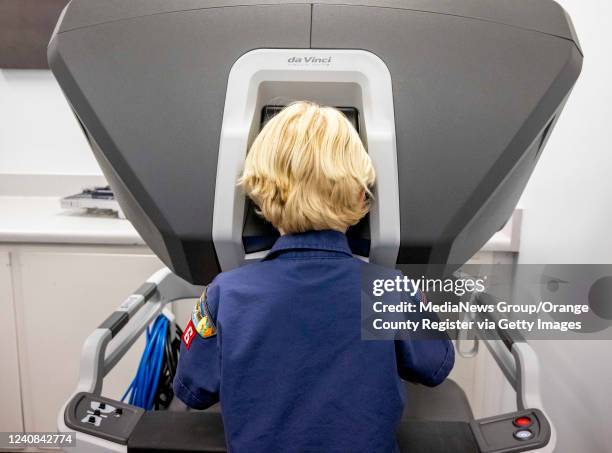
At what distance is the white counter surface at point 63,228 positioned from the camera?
131 cm

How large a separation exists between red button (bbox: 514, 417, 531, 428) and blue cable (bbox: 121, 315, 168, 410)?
2.18 feet

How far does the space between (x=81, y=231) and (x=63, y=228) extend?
0.20 ft

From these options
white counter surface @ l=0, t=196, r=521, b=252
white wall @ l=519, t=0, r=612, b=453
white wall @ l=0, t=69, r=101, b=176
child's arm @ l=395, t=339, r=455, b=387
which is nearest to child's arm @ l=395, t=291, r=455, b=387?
child's arm @ l=395, t=339, r=455, b=387

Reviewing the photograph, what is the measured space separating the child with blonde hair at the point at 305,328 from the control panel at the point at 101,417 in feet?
0.41

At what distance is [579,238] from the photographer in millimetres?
1027

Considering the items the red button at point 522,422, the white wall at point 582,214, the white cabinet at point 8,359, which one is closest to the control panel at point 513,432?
the red button at point 522,422

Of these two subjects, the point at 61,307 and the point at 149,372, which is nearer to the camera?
the point at 149,372

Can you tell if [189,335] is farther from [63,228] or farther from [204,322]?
[63,228]

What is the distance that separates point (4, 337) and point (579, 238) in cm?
147

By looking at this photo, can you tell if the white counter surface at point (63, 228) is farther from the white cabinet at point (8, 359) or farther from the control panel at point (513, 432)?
the control panel at point (513, 432)

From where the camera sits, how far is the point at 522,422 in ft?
2.03

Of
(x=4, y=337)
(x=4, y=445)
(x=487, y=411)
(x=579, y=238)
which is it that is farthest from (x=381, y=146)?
(x=4, y=445)

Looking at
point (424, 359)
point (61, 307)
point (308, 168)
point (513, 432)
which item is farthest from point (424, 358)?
point (61, 307)

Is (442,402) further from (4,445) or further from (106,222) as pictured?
(4,445)
